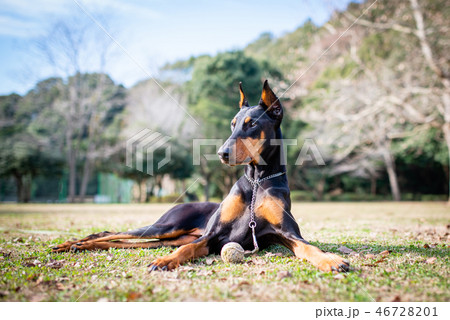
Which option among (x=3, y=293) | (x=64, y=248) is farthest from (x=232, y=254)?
(x=64, y=248)

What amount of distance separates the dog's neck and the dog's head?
6 centimetres

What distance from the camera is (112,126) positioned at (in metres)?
26.8

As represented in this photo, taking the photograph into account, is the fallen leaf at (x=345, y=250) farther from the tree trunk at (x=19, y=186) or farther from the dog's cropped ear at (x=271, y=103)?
the tree trunk at (x=19, y=186)

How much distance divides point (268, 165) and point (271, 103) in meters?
0.72

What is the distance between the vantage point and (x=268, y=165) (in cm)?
384

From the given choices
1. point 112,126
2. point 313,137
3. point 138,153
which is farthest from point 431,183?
point 112,126

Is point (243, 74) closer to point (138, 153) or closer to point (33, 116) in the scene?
point (138, 153)

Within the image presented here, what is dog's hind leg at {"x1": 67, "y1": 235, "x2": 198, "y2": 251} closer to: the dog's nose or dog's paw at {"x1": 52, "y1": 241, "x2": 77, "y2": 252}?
dog's paw at {"x1": 52, "y1": 241, "x2": 77, "y2": 252}

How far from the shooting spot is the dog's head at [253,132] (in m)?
3.47

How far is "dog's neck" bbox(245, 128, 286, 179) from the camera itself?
12.5 ft

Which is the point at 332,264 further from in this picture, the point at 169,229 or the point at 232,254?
the point at 169,229

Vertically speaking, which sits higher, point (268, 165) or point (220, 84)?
point (220, 84)
